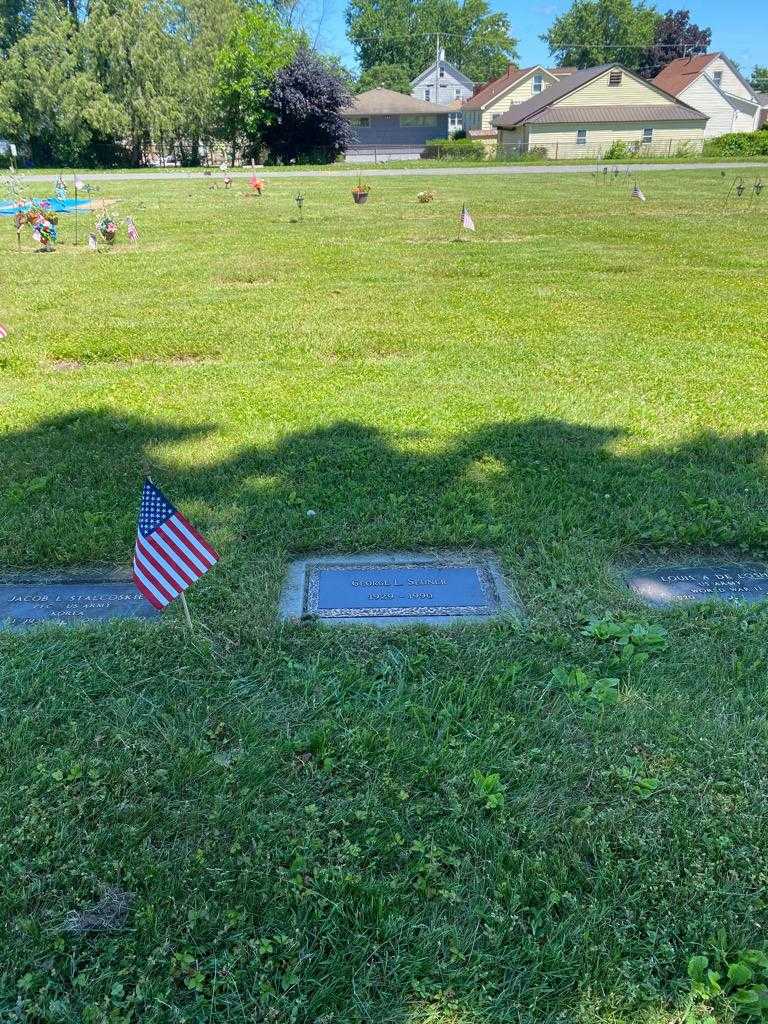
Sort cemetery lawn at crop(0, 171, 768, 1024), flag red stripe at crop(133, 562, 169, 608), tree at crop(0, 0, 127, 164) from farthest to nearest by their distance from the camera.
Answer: tree at crop(0, 0, 127, 164), flag red stripe at crop(133, 562, 169, 608), cemetery lawn at crop(0, 171, 768, 1024)

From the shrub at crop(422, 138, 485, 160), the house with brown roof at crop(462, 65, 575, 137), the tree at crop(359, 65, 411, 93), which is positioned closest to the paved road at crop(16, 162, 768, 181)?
the shrub at crop(422, 138, 485, 160)

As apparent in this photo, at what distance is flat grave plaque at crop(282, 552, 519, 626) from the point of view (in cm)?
304

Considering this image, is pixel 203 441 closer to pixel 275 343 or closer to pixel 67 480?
pixel 67 480

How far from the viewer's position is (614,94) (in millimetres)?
43188

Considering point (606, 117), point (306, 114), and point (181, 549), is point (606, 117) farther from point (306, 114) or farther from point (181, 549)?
point (181, 549)

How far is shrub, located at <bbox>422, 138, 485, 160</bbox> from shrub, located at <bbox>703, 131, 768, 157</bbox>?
41.1 feet

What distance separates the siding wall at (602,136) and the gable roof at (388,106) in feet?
50.4

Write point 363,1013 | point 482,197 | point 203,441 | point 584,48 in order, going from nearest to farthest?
point 363,1013, point 203,441, point 482,197, point 584,48

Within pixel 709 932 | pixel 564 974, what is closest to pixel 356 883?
pixel 564 974

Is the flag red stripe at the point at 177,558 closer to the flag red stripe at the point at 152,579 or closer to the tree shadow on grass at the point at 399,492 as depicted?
the flag red stripe at the point at 152,579

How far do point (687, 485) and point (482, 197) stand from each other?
18.4m

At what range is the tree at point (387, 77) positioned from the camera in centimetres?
7556

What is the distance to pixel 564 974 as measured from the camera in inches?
68.6

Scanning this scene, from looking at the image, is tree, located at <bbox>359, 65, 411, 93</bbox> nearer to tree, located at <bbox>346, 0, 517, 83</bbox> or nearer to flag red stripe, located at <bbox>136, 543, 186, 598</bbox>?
tree, located at <bbox>346, 0, 517, 83</bbox>
